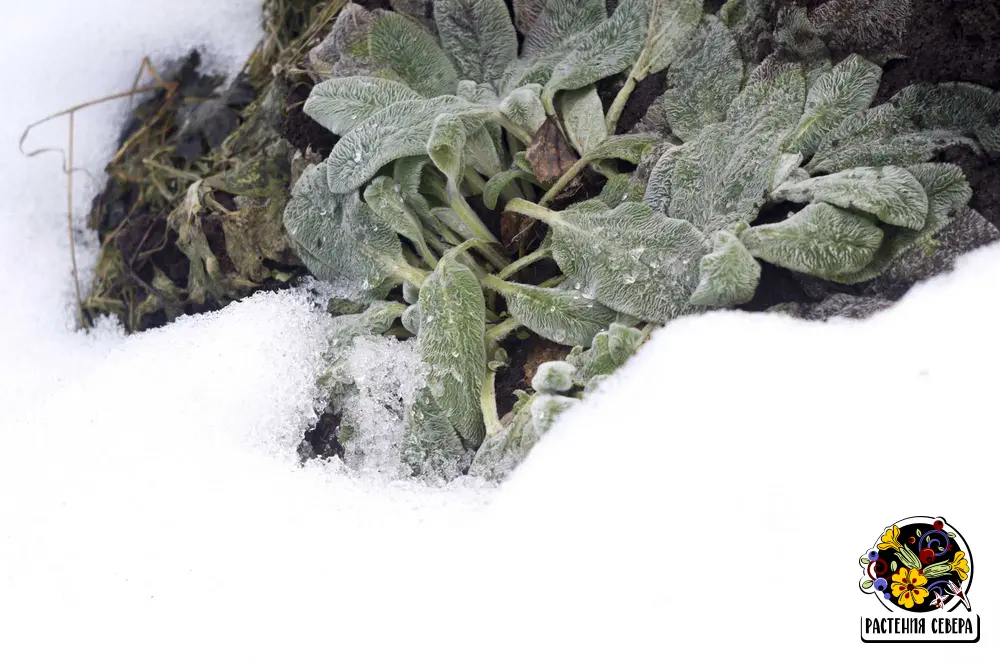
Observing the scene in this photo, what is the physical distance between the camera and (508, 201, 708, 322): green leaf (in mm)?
1025

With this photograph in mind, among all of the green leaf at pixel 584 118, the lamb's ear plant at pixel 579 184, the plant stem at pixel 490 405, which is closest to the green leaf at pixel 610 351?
the lamb's ear plant at pixel 579 184

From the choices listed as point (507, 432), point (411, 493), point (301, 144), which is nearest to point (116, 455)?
point (411, 493)

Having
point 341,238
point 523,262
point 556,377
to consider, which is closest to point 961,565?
point 556,377

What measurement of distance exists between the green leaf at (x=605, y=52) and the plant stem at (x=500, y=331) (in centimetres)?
34

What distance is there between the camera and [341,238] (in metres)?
1.32

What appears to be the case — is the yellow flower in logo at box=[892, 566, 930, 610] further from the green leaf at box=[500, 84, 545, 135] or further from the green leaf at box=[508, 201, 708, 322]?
the green leaf at box=[500, 84, 545, 135]

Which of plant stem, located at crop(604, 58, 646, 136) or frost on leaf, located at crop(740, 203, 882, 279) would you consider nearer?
frost on leaf, located at crop(740, 203, 882, 279)

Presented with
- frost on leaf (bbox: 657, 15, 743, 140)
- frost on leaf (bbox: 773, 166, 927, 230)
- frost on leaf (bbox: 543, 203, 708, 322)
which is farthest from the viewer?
frost on leaf (bbox: 657, 15, 743, 140)

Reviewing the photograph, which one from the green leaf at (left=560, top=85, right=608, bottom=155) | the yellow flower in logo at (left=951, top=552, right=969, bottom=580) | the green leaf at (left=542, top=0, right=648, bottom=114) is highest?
the green leaf at (left=542, top=0, right=648, bottom=114)

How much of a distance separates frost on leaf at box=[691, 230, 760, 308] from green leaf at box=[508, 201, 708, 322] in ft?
0.21

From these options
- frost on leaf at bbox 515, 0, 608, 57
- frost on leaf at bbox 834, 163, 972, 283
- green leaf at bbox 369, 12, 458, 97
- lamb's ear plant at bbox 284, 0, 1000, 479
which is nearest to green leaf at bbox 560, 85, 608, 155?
lamb's ear plant at bbox 284, 0, 1000, 479

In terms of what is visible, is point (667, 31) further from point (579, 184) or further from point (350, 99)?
point (350, 99)

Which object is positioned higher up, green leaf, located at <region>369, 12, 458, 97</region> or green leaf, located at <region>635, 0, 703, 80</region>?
green leaf, located at <region>635, 0, 703, 80</region>

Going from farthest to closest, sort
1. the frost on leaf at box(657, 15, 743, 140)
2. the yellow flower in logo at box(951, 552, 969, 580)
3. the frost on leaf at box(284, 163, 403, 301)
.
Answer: the frost on leaf at box(284, 163, 403, 301), the frost on leaf at box(657, 15, 743, 140), the yellow flower in logo at box(951, 552, 969, 580)
